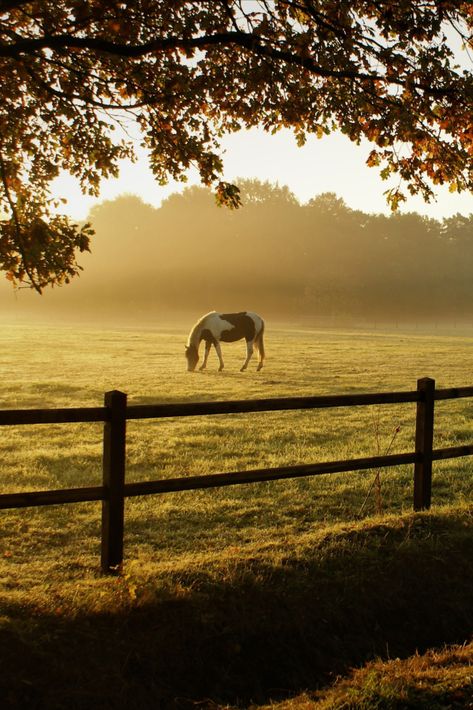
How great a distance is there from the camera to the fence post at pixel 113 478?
201 inches

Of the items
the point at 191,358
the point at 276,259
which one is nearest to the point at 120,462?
the point at 191,358

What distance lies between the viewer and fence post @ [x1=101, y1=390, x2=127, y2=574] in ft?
16.7

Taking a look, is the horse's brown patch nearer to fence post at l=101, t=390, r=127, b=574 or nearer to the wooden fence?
the wooden fence

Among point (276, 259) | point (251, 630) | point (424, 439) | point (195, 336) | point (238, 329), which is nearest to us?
point (251, 630)

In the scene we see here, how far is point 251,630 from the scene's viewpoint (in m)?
4.73

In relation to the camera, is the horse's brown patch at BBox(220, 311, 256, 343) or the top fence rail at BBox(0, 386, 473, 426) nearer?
the top fence rail at BBox(0, 386, 473, 426)

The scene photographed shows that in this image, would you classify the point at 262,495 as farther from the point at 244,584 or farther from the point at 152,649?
the point at 152,649

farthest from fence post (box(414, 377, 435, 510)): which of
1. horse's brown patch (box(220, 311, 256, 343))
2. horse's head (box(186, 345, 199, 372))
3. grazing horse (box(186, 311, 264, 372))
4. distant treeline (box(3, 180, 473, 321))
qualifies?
distant treeline (box(3, 180, 473, 321))

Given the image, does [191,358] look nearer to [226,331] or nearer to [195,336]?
[195,336]

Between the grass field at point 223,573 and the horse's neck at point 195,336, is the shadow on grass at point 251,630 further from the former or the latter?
the horse's neck at point 195,336

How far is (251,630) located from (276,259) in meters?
94.6

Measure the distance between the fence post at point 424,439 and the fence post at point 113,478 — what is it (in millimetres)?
3187

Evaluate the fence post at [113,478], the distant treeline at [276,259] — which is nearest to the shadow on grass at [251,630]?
the fence post at [113,478]

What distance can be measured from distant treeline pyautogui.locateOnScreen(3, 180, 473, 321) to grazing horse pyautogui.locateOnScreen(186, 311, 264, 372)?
5651cm
